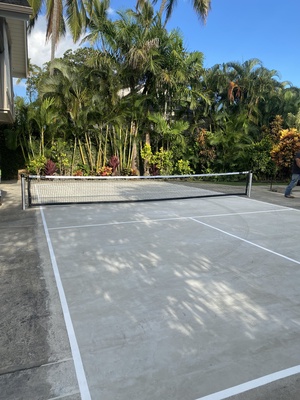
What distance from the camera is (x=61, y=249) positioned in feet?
17.2

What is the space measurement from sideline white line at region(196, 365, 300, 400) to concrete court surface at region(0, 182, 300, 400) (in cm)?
2

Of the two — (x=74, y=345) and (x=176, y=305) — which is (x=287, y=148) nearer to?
(x=176, y=305)

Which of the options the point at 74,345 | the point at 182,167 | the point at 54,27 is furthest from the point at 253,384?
the point at 54,27

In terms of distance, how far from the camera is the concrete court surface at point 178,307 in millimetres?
2348

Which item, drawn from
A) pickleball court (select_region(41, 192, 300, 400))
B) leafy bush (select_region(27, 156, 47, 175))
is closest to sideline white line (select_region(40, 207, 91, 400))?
pickleball court (select_region(41, 192, 300, 400))

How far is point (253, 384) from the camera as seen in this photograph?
90.0 inches

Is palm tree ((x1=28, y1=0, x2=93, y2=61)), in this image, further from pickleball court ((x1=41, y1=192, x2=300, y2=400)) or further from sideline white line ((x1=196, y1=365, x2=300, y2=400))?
sideline white line ((x1=196, y1=365, x2=300, y2=400))

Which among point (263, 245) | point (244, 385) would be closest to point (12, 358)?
point (244, 385)

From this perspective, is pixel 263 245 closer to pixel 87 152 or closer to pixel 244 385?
pixel 244 385

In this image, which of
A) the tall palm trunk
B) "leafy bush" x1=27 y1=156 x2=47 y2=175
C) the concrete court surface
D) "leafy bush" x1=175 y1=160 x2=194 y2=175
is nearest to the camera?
the concrete court surface

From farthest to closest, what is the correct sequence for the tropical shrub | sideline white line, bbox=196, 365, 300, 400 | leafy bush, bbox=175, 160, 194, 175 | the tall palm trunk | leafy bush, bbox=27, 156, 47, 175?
the tall palm trunk
leafy bush, bbox=175, 160, 194, 175
leafy bush, bbox=27, 156, 47, 175
the tropical shrub
sideline white line, bbox=196, 365, 300, 400

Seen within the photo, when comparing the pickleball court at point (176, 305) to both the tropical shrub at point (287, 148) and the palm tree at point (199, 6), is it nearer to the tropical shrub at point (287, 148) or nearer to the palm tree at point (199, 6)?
the tropical shrub at point (287, 148)

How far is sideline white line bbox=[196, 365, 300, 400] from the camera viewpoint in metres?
2.17

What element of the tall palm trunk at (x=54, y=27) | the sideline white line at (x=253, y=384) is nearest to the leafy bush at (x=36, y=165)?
the tall palm trunk at (x=54, y=27)
